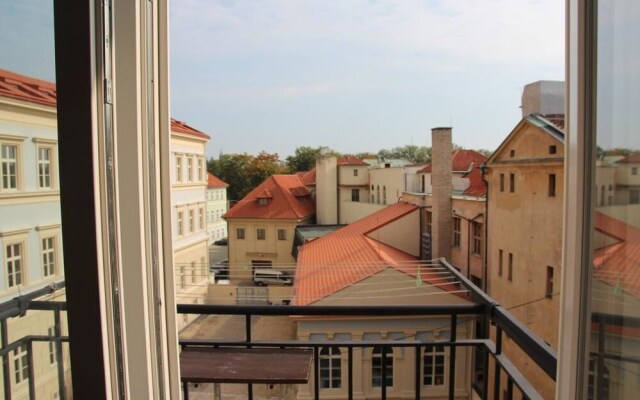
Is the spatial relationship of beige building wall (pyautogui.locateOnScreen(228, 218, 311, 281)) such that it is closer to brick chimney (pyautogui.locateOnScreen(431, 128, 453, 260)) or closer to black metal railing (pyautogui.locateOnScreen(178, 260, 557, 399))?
brick chimney (pyautogui.locateOnScreen(431, 128, 453, 260))

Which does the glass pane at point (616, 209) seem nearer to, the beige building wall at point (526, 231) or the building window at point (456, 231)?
the beige building wall at point (526, 231)

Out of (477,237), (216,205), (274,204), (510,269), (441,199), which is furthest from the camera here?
(216,205)

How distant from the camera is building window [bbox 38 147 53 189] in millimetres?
639

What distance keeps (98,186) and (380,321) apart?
750cm

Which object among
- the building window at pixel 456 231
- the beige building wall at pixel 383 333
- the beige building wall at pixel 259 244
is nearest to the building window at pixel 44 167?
the beige building wall at pixel 383 333

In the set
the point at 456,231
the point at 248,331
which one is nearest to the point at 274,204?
the point at 456,231

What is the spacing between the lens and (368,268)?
392 inches

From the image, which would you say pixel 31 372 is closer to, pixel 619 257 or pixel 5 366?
pixel 5 366

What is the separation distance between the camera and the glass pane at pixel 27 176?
61 centimetres

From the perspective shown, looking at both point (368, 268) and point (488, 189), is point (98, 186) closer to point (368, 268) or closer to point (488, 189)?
point (368, 268)

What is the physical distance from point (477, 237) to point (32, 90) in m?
13.4

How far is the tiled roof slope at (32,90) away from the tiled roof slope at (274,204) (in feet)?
68.8

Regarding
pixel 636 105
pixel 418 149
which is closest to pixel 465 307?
pixel 636 105

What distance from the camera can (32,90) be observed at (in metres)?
0.64
